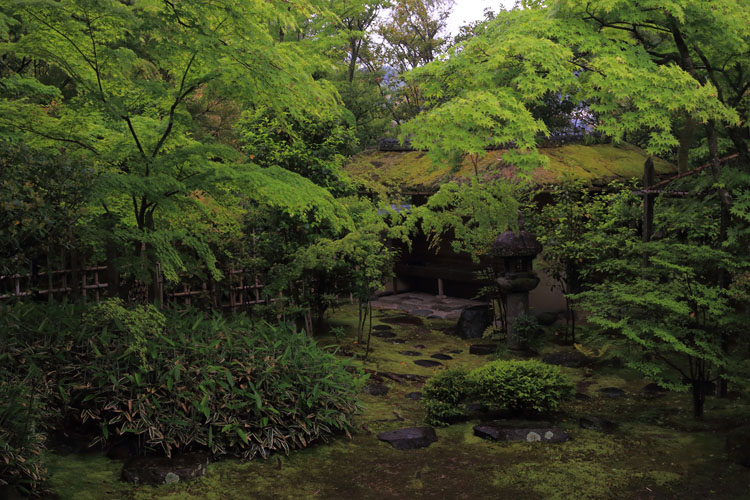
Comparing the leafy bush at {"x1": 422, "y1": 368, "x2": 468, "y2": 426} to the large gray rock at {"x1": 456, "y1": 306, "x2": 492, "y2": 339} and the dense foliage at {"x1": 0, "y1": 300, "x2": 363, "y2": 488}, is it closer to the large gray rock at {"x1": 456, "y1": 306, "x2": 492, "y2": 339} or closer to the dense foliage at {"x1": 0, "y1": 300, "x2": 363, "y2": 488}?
the dense foliage at {"x1": 0, "y1": 300, "x2": 363, "y2": 488}

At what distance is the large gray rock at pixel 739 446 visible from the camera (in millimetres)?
5801

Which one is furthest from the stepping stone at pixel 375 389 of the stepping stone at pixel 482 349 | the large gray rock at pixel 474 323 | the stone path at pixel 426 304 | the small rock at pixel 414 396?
the stone path at pixel 426 304

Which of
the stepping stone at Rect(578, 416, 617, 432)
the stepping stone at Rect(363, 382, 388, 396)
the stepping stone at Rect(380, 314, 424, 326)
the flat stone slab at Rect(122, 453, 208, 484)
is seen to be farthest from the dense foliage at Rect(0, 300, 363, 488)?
the stepping stone at Rect(380, 314, 424, 326)

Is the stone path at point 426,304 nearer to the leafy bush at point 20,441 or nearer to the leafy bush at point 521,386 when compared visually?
the leafy bush at point 521,386

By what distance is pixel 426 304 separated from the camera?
646 inches

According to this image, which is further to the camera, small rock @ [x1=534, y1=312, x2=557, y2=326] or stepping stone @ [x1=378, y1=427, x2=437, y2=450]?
small rock @ [x1=534, y1=312, x2=557, y2=326]

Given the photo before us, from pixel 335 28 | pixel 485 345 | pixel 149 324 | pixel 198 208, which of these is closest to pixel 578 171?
pixel 485 345

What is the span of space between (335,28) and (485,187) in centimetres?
709

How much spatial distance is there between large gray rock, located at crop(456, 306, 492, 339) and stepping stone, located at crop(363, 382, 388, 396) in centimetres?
386

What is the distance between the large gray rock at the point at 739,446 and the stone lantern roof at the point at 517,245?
205 inches

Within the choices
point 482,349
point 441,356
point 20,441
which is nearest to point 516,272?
point 482,349

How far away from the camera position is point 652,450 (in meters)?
6.33

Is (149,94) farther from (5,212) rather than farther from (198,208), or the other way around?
(5,212)

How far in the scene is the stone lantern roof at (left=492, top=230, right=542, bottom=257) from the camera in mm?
10883
